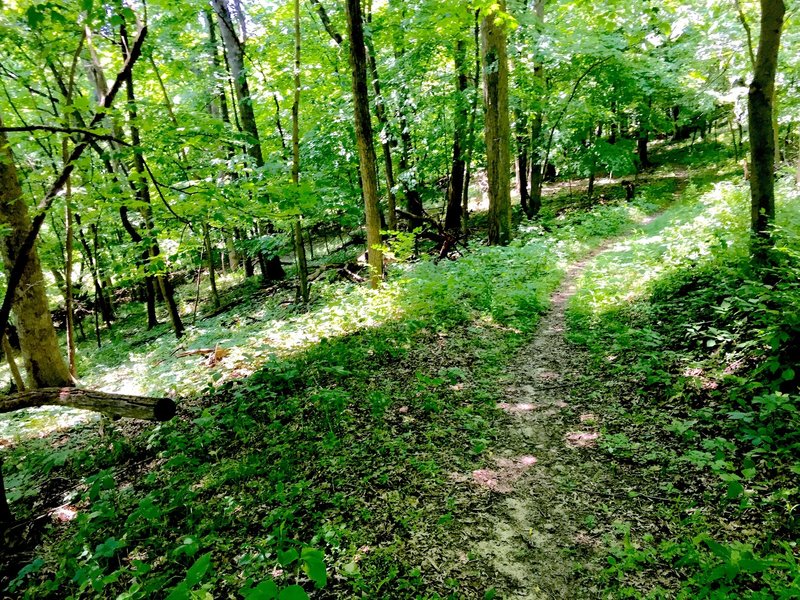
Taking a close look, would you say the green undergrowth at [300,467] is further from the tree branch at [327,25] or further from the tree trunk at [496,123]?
the tree branch at [327,25]

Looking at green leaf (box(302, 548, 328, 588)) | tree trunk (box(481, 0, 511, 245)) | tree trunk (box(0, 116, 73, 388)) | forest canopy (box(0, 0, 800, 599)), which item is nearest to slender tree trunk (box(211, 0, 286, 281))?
forest canopy (box(0, 0, 800, 599))

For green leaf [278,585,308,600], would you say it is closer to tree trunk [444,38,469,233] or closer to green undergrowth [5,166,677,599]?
green undergrowth [5,166,677,599]

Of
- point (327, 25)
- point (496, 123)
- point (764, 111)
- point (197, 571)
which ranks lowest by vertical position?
point (197, 571)

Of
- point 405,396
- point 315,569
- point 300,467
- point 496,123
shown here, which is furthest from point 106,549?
point 496,123

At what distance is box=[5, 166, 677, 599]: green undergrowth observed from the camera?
3.06 meters

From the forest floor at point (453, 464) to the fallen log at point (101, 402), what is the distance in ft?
1.43

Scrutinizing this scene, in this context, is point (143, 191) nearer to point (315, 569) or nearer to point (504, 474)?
point (504, 474)

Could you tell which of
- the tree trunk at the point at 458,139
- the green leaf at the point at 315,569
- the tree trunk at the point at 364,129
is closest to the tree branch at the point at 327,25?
the tree trunk at the point at 458,139

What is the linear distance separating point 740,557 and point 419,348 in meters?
4.49

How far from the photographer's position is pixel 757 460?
337 centimetres

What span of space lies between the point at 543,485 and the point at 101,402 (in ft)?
16.0

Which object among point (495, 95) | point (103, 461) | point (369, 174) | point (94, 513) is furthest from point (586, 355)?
point (495, 95)

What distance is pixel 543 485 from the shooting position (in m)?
3.74

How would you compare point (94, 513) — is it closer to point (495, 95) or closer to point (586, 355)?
point (586, 355)
